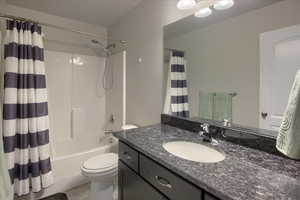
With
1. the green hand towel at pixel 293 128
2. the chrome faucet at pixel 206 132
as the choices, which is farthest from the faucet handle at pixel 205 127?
the green hand towel at pixel 293 128

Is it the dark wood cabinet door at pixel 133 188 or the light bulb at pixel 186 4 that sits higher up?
the light bulb at pixel 186 4

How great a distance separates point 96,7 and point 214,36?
1709mm

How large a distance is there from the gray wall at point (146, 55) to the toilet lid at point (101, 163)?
Result: 0.57 metres

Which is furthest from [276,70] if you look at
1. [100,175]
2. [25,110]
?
[25,110]

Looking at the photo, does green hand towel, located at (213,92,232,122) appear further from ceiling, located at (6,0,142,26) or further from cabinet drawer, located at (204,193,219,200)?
ceiling, located at (6,0,142,26)

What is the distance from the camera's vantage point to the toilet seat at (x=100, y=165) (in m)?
1.53

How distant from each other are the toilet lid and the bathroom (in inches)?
0.5

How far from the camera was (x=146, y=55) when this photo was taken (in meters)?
1.93

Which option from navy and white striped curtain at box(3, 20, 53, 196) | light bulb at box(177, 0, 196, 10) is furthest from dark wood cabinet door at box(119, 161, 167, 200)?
light bulb at box(177, 0, 196, 10)

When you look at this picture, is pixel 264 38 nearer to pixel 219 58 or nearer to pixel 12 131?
pixel 219 58

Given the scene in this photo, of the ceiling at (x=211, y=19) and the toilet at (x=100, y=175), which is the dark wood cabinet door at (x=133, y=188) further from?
the ceiling at (x=211, y=19)

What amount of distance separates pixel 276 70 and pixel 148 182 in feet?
3.45

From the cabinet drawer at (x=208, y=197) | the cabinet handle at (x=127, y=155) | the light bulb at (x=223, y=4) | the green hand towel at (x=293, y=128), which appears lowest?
the cabinet handle at (x=127, y=155)

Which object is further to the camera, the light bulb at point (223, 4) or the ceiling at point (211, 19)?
the light bulb at point (223, 4)
